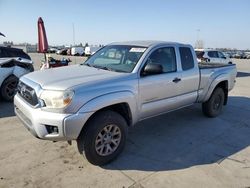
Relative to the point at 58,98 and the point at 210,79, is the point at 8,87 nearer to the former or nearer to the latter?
the point at 58,98

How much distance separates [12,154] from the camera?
3.96 meters

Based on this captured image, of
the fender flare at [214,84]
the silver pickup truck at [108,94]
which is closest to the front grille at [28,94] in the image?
the silver pickup truck at [108,94]

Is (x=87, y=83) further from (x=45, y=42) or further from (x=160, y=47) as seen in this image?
(x=45, y=42)

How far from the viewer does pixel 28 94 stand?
3609 mm

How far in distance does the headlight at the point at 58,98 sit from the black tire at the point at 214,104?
3.86m

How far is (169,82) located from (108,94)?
1.45 meters

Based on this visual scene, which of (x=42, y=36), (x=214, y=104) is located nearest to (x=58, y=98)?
(x=214, y=104)

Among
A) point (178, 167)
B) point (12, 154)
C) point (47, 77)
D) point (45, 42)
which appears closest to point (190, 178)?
point (178, 167)

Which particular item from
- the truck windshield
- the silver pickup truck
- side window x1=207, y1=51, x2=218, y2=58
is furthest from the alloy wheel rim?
side window x1=207, y1=51, x2=218, y2=58

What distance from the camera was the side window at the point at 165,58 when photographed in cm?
441

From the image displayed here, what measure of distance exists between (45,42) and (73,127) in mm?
7815

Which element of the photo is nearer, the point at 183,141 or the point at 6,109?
the point at 183,141

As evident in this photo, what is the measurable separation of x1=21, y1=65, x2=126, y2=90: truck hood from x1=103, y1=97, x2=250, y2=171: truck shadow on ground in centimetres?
131

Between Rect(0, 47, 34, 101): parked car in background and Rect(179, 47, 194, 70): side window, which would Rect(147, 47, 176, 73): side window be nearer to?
Rect(179, 47, 194, 70): side window
